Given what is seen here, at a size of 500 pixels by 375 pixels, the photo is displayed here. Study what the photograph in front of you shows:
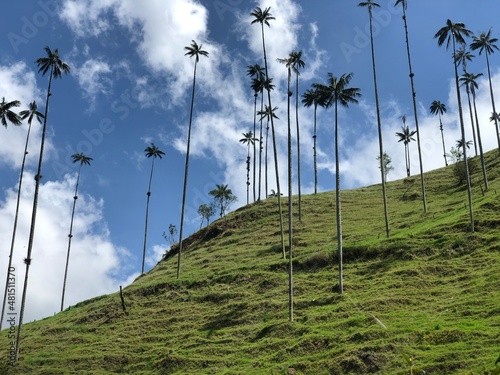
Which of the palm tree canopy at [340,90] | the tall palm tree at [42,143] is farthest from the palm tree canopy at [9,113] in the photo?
the palm tree canopy at [340,90]

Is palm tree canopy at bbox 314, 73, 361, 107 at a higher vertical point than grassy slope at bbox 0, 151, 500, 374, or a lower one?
higher

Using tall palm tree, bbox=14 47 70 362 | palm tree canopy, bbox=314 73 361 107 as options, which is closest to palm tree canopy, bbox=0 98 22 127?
tall palm tree, bbox=14 47 70 362

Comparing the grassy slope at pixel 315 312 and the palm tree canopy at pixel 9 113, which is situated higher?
the palm tree canopy at pixel 9 113

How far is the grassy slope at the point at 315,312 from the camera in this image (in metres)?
31.9

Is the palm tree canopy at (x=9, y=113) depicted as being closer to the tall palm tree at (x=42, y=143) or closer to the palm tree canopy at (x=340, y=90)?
the tall palm tree at (x=42, y=143)

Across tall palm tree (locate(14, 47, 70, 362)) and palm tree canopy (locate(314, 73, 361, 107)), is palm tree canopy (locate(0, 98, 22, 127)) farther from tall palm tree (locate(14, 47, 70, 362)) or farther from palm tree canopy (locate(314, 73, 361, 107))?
palm tree canopy (locate(314, 73, 361, 107))

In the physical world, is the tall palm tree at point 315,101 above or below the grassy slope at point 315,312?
above

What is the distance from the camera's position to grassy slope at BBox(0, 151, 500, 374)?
31906 mm

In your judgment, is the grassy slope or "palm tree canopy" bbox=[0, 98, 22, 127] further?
"palm tree canopy" bbox=[0, 98, 22, 127]

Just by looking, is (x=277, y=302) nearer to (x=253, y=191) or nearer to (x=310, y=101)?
(x=310, y=101)

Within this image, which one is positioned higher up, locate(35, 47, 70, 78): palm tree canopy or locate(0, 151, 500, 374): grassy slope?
locate(35, 47, 70, 78): palm tree canopy

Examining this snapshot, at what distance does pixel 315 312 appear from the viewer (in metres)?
42.9

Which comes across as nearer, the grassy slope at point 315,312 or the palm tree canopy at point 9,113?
the grassy slope at point 315,312

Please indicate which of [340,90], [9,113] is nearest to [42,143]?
[9,113]
